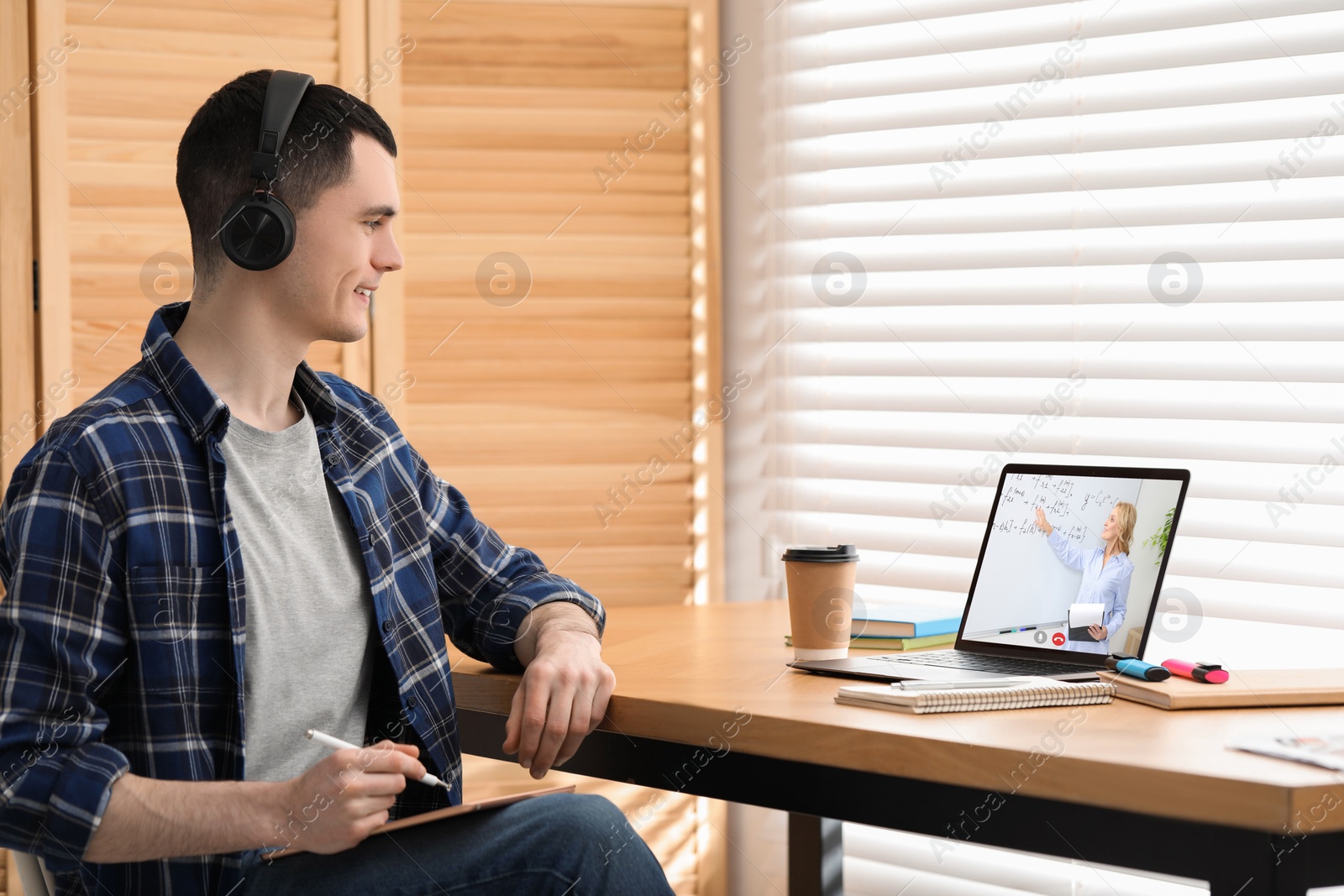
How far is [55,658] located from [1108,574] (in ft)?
3.35

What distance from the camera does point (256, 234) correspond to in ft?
3.83

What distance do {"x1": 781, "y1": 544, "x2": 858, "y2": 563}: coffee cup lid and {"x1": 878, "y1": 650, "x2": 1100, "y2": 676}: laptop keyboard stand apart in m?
0.12

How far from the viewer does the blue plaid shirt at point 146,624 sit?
3.06 feet

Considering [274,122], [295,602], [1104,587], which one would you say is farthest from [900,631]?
[274,122]

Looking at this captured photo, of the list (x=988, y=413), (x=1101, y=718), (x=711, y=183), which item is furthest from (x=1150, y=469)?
(x=711, y=183)

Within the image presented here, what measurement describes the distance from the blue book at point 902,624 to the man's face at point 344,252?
0.68 m

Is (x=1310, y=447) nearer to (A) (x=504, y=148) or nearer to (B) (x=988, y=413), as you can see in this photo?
(B) (x=988, y=413)

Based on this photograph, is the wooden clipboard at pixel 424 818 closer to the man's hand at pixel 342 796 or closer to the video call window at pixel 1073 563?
the man's hand at pixel 342 796

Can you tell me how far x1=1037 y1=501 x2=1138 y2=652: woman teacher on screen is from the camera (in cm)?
125

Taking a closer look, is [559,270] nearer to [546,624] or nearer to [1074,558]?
[546,624]

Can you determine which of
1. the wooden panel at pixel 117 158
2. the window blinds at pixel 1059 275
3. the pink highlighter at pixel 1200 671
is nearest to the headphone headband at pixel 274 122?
the wooden panel at pixel 117 158

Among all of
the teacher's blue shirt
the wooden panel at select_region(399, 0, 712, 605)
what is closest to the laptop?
the teacher's blue shirt

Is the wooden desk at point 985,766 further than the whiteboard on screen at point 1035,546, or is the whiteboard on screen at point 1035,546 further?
the whiteboard on screen at point 1035,546

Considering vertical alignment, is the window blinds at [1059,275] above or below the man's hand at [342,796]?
above
